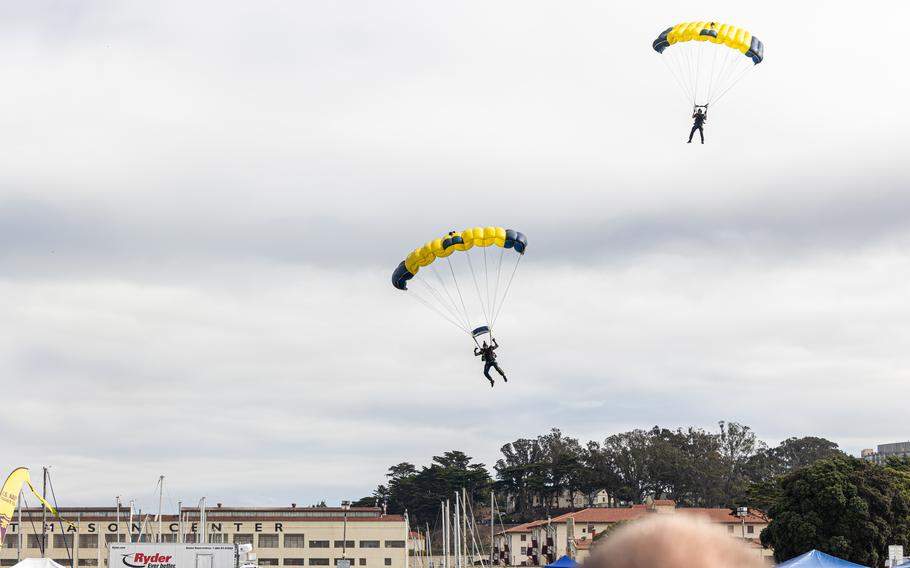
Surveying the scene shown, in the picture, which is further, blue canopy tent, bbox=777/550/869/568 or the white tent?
the white tent

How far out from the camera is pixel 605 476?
16912 cm

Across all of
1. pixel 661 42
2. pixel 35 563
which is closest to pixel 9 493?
pixel 35 563

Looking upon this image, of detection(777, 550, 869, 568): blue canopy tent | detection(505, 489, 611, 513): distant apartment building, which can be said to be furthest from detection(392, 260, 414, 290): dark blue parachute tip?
detection(505, 489, 611, 513): distant apartment building

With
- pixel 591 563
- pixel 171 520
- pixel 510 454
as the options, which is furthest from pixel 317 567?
pixel 591 563

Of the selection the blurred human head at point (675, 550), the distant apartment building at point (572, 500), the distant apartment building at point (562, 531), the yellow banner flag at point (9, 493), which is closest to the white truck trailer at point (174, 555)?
the yellow banner flag at point (9, 493)

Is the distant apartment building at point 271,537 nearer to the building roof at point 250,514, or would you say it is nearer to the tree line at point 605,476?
the building roof at point 250,514

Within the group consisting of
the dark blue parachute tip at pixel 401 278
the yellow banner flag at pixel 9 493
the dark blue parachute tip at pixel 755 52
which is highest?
the dark blue parachute tip at pixel 755 52

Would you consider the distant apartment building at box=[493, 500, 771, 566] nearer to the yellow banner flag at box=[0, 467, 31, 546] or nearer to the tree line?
the tree line

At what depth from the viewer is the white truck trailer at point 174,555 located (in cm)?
6331

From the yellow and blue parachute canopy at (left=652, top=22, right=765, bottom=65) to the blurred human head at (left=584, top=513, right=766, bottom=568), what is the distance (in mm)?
40750

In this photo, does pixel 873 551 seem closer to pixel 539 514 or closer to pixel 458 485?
pixel 458 485

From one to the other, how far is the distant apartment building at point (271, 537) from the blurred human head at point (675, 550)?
117 m

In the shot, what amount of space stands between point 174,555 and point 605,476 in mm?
111746

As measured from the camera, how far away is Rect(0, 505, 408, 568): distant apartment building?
11725cm
